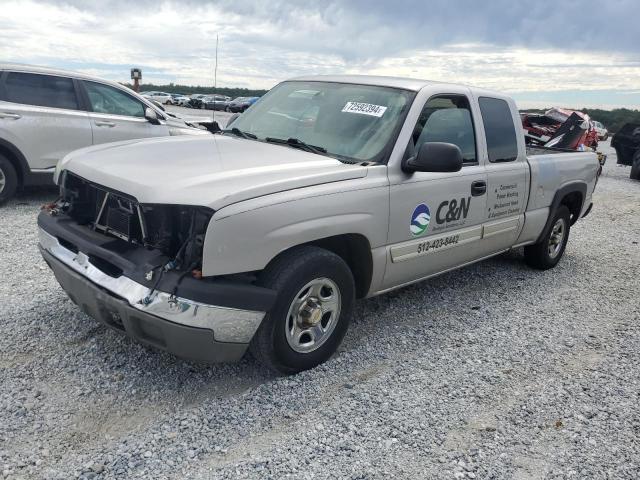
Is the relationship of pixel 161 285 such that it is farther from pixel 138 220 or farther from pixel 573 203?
pixel 573 203

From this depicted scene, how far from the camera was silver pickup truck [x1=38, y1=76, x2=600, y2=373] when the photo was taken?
2980 mm

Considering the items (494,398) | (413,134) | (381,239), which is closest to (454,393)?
(494,398)

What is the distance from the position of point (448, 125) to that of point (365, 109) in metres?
0.74

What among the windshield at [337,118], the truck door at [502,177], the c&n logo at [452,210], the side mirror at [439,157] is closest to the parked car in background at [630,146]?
the truck door at [502,177]

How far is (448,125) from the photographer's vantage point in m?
4.45

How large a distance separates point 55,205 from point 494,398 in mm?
3061

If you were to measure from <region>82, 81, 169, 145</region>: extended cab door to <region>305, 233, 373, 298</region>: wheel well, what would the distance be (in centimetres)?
529

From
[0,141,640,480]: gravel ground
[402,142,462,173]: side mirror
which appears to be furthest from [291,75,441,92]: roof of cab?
[0,141,640,480]: gravel ground

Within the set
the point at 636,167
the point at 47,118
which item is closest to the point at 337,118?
the point at 47,118

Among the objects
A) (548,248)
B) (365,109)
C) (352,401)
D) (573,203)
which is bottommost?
(352,401)

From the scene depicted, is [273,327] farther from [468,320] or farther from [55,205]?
[468,320]

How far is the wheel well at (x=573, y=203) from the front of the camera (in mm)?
6324

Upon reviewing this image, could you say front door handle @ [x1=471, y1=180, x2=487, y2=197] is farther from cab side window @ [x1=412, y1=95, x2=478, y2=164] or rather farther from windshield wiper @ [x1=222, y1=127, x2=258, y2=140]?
windshield wiper @ [x1=222, y1=127, x2=258, y2=140]

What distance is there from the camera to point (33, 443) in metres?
2.80
